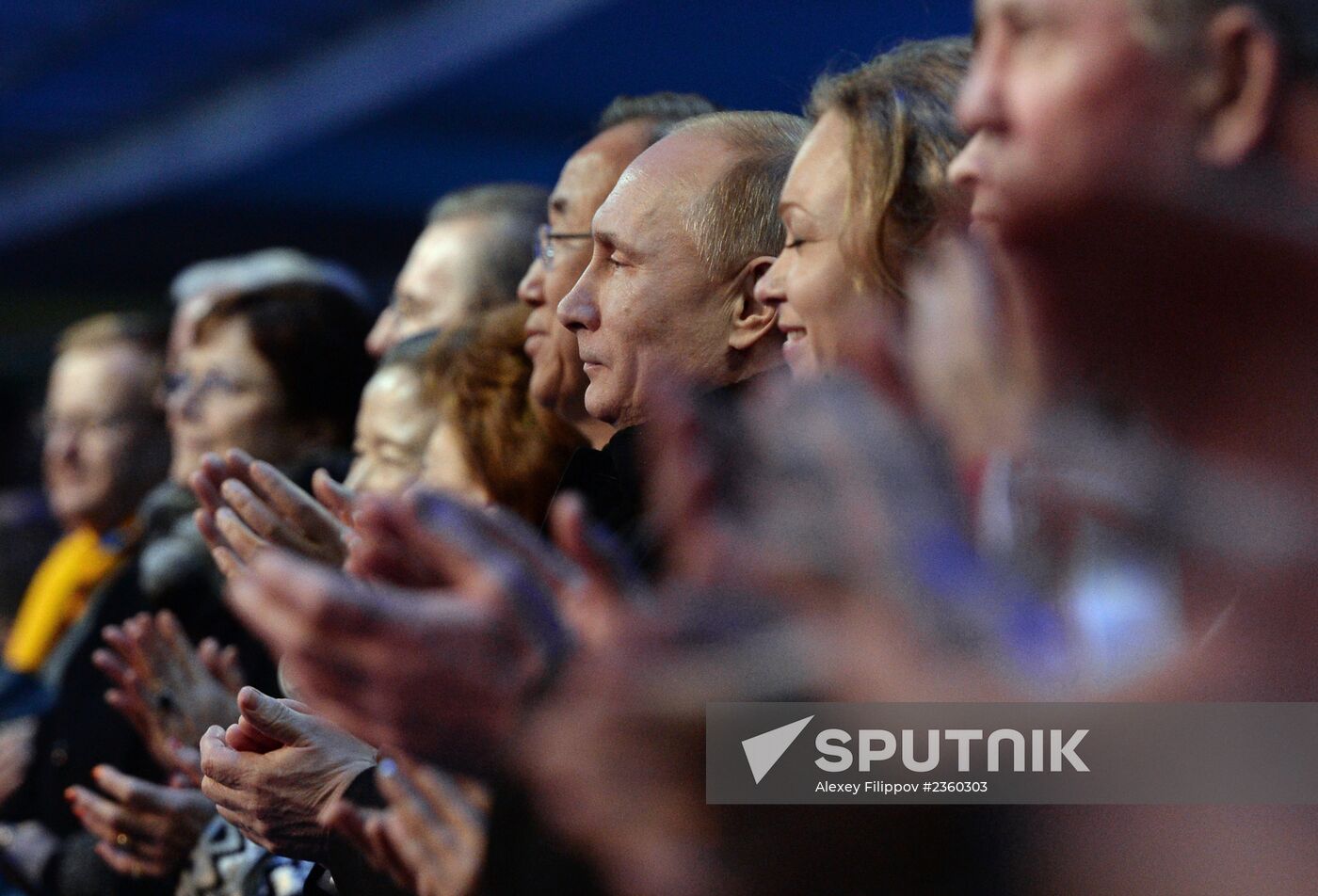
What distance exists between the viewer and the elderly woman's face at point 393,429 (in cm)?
255

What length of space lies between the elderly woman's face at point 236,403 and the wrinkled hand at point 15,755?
65 cm

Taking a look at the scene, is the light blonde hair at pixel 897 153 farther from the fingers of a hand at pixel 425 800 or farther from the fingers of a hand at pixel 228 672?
the fingers of a hand at pixel 228 672

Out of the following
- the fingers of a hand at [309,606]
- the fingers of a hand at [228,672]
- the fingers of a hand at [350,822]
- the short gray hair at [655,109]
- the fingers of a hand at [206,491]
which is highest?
the short gray hair at [655,109]

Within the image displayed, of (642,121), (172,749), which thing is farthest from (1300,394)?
(172,749)

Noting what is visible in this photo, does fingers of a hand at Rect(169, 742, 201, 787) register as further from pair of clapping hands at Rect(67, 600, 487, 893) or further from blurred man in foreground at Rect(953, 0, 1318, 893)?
blurred man in foreground at Rect(953, 0, 1318, 893)

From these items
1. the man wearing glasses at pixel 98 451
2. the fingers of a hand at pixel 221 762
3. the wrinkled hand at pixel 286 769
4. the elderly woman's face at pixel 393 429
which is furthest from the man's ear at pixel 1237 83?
the man wearing glasses at pixel 98 451

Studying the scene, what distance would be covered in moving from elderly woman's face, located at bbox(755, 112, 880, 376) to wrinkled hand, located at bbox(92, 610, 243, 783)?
1.21 m

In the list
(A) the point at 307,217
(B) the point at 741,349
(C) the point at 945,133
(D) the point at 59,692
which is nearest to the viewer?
(C) the point at 945,133

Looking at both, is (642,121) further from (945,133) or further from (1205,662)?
(1205,662)

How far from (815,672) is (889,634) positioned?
72 millimetres

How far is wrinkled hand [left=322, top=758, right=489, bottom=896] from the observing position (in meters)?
1.09

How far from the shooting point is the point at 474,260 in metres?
2.94

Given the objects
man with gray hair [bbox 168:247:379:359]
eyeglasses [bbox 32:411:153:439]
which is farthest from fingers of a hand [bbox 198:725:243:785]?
eyeglasses [bbox 32:411:153:439]

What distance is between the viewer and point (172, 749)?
2.34 m
